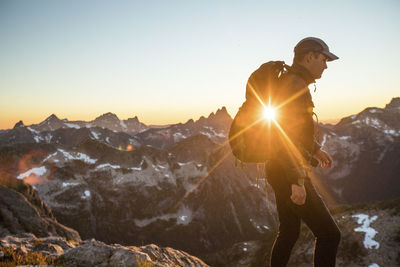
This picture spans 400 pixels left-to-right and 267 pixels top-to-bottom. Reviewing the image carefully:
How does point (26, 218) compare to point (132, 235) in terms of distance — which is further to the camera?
point (132, 235)

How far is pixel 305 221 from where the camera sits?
15.9 feet

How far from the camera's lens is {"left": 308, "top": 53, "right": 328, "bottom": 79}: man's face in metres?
5.00

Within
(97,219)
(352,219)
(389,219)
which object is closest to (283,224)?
(389,219)

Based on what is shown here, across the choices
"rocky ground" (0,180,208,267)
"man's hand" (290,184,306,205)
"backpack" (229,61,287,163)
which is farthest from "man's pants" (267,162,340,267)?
"rocky ground" (0,180,208,267)

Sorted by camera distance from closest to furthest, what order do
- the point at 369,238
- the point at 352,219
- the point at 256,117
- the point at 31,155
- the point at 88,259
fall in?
the point at 256,117
the point at 88,259
the point at 369,238
the point at 352,219
the point at 31,155

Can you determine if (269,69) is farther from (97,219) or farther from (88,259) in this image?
(97,219)

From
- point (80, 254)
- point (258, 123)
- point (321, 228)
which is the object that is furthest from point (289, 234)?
point (80, 254)

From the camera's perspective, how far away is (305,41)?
506 centimetres

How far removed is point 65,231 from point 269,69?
44.6m

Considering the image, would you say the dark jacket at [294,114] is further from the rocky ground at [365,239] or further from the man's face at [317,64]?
the rocky ground at [365,239]

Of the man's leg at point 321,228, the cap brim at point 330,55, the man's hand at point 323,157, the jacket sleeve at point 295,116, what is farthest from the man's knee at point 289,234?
the cap brim at point 330,55

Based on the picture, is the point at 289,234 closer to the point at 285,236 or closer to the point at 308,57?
the point at 285,236

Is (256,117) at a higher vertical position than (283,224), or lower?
higher

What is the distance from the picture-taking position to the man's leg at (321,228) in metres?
4.52
